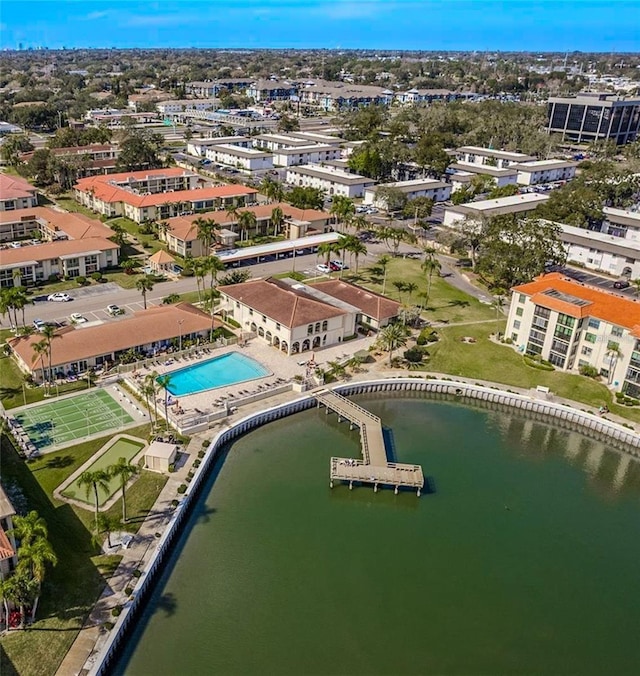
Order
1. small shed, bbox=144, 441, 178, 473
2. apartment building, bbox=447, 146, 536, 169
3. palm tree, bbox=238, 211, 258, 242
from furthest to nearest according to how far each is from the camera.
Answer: apartment building, bbox=447, 146, 536, 169
palm tree, bbox=238, 211, 258, 242
small shed, bbox=144, 441, 178, 473

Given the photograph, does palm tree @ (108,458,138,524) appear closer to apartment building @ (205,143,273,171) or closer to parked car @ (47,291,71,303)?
parked car @ (47,291,71,303)

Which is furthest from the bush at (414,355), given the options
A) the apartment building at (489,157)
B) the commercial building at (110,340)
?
the apartment building at (489,157)

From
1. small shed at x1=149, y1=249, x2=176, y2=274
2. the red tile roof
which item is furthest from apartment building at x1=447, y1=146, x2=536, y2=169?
small shed at x1=149, y1=249, x2=176, y2=274

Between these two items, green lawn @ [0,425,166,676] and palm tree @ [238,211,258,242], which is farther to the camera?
palm tree @ [238,211,258,242]

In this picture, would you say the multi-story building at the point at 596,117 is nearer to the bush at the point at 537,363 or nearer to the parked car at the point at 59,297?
the bush at the point at 537,363

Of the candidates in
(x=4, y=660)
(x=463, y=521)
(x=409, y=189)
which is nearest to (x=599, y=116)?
(x=409, y=189)
